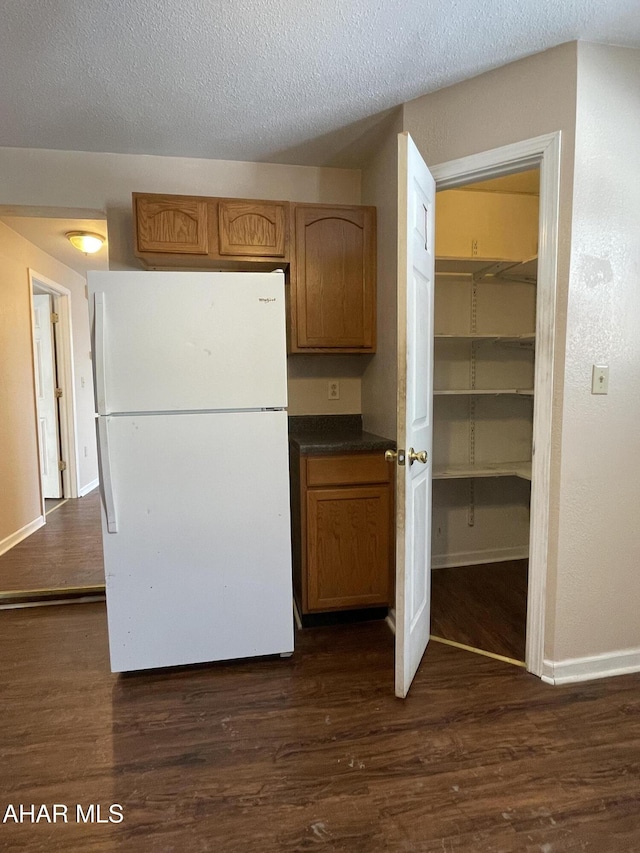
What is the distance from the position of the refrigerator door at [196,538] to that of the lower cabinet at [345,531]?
263 mm

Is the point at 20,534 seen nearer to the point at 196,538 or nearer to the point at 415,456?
the point at 196,538

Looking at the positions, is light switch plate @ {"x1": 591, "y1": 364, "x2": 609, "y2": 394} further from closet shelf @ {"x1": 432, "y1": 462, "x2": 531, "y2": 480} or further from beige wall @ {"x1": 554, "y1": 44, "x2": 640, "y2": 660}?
closet shelf @ {"x1": 432, "y1": 462, "x2": 531, "y2": 480}

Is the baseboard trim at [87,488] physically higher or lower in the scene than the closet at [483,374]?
lower

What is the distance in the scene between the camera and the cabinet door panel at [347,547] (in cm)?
212

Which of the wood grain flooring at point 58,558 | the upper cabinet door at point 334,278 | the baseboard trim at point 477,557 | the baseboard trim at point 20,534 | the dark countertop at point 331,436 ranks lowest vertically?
the baseboard trim at point 477,557

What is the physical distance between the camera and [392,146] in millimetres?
2164

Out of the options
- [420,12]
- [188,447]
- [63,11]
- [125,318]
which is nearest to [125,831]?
[188,447]

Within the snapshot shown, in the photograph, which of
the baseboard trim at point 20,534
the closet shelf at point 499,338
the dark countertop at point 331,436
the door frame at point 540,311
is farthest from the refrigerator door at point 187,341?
the baseboard trim at point 20,534

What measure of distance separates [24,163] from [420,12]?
207 centimetres

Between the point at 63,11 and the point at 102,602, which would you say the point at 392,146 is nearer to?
the point at 63,11

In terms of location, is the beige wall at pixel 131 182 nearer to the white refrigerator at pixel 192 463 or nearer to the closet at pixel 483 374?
the closet at pixel 483 374

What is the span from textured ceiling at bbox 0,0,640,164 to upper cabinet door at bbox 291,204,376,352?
42cm

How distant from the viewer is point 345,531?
2139mm

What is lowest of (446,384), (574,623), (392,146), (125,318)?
(574,623)
